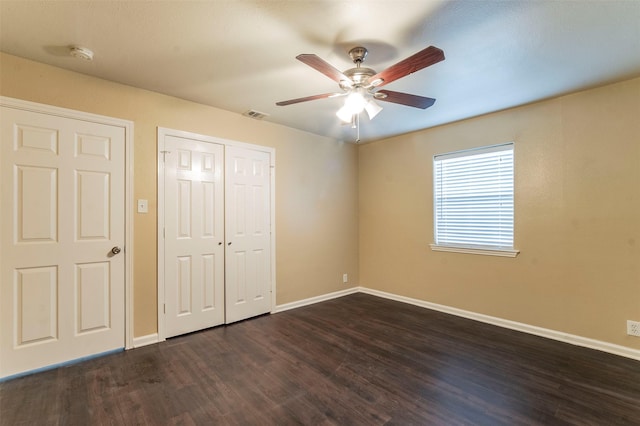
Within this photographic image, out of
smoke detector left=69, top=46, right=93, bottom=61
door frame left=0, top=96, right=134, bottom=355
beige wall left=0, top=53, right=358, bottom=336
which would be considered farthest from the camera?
door frame left=0, top=96, right=134, bottom=355

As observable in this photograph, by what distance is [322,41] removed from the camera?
Result: 83.2 inches

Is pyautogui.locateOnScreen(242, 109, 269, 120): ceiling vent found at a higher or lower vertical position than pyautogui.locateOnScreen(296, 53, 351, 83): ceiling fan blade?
higher

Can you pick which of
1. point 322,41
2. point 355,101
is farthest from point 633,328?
point 322,41

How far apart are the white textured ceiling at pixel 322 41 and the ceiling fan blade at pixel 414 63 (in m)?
0.31

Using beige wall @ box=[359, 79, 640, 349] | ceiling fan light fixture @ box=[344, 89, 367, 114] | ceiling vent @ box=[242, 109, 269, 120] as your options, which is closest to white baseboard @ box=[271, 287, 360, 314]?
beige wall @ box=[359, 79, 640, 349]

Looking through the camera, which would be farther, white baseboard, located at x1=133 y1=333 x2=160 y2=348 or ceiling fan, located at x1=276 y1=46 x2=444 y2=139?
white baseboard, located at x1=133 y1=333 x2=160 y2=348

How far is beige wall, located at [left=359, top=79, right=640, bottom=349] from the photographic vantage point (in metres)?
2.71

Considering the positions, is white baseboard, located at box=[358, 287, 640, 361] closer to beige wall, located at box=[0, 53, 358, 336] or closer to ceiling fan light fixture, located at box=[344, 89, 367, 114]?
beige wall, located at box=[0, 53, 358, 336]

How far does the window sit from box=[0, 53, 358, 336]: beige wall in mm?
1515

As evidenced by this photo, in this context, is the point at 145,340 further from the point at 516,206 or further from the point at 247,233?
the point at 516,206

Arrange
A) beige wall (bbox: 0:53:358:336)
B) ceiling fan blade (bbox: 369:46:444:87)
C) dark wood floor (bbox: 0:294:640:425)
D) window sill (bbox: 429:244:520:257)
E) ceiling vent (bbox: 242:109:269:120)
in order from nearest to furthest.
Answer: ceiling fan blade (bbox: 369:46:444:87) < dark wood floor (bbox: 0:294:640:425) < beige wall (bbox: 0:53:358:336) < window sill (bbox: 429:244:520:257) < ceiling vent (bbox: 242:109:269:120)

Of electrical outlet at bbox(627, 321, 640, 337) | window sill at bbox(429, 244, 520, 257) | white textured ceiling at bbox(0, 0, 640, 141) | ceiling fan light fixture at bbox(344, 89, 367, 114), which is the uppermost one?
white textured ceiling at bbox(0, 0, 640, 141)

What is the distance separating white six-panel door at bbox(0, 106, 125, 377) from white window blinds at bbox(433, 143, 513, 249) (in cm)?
386

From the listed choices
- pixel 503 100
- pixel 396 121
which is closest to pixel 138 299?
pixel 396 121
